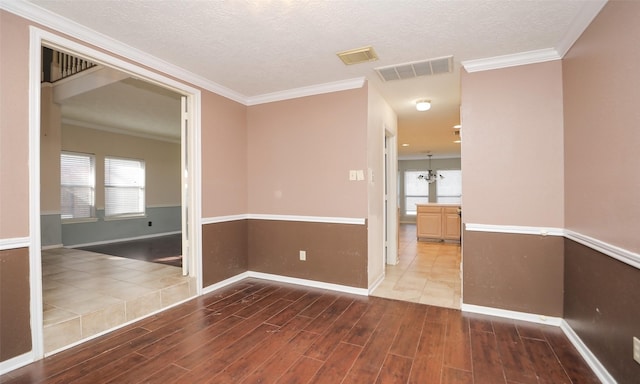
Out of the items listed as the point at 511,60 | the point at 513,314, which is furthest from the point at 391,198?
the point at 511,60

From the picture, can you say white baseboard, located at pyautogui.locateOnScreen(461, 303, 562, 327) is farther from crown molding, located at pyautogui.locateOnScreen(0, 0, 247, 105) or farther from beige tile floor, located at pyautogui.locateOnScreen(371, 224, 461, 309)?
crown molding, located at pyautogui.locateOnScreen(0, 0, 247, 105)

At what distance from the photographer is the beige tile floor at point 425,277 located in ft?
10.9

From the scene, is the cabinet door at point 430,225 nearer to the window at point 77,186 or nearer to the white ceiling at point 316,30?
the white ceiling at point 316,30

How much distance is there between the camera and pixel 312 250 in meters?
3.68

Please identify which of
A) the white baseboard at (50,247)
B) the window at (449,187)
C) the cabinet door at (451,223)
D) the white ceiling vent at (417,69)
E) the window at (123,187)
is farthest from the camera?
the window at (449,187)

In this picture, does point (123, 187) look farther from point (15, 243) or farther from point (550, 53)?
point (550, 53)

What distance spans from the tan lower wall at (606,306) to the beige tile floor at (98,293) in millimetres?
3598

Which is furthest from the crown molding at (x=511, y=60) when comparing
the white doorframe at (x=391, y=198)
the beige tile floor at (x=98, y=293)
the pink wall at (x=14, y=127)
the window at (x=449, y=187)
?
the window at (x=449, y=187)

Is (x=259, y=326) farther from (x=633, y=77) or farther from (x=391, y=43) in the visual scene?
(x=633, y=77)

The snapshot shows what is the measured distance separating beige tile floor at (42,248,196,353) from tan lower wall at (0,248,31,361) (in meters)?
0.15

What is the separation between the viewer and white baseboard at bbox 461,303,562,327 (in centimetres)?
262

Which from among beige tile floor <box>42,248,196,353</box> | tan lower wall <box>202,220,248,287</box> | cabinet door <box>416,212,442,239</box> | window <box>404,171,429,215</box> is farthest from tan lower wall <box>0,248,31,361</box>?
window <box>404,171,429,215</box>

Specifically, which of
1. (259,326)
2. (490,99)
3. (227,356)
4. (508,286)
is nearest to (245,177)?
(259,326)

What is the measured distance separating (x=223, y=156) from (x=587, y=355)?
395 cm
